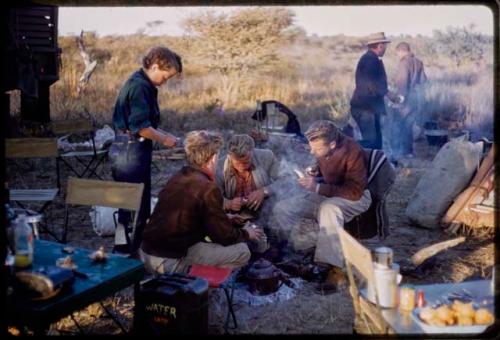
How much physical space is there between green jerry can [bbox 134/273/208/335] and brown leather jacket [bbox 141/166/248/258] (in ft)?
1.67

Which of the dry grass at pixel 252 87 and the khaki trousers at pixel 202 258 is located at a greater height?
the dry grass at pixel 252 87

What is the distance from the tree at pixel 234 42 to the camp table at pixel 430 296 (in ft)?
51.2

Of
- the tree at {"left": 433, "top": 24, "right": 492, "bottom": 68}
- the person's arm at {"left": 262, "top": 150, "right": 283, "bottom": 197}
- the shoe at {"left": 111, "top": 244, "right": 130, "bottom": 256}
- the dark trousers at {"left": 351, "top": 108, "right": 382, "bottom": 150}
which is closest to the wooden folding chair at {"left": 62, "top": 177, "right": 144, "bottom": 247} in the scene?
the shoe at {"left": 111, "top": 244, "right": 130, "bottom": 256}

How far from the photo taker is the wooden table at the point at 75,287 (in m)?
2.82

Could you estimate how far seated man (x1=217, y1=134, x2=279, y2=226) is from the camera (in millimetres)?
5109

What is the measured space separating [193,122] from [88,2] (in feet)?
29.0

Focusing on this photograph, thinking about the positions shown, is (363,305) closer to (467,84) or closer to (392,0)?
(392,0)

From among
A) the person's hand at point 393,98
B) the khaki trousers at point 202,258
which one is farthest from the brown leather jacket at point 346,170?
the person's hand at point 393,98

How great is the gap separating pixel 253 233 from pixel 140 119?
148cm

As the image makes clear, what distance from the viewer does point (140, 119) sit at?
199 inches

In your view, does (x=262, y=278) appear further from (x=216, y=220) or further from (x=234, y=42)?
(x=234, y=42)

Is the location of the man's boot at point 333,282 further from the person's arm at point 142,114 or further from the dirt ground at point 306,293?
the person's arm at point 142,114

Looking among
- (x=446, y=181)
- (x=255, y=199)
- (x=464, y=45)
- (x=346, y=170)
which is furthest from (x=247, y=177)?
(x=464, y=45)

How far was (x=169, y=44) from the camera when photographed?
23.8 metres
